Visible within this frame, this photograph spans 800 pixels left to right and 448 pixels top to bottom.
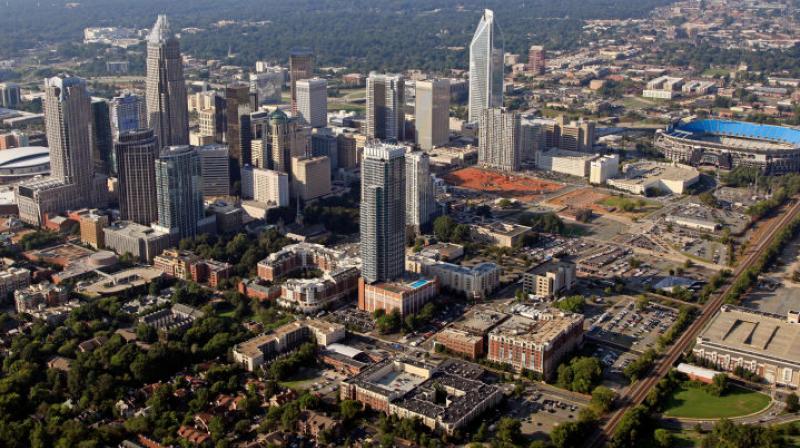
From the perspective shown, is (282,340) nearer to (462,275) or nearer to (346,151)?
(462,275)

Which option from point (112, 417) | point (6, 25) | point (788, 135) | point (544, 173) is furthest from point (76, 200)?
point (6, 25)

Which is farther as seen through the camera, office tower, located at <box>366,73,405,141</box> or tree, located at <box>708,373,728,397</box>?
office tower, located at <box>366,73,405,141</box>

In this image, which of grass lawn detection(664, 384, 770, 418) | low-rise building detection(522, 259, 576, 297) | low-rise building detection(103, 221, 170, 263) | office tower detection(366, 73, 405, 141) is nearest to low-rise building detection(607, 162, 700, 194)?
office tower detection(366, 73, 405, 141)

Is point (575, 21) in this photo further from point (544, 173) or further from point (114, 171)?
point (114, 171)

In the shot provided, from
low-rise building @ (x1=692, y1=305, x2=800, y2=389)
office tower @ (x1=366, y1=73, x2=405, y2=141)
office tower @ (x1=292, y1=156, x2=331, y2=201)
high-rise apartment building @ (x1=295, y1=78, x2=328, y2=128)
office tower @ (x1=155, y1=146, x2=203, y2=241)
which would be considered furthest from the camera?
high-rise apartment building @ (x1=295, y1=78, x2=328, y2=128)

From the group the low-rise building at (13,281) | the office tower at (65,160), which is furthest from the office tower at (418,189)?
the low-rise building at (13,281)

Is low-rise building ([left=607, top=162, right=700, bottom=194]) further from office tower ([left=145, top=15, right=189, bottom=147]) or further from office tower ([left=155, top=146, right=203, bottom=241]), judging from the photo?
office tower ([left=145, top=15, right=189, bottom=147])

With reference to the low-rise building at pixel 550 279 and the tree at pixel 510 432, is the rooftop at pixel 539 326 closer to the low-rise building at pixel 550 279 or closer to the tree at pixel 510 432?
the low-rise building at pixel 550 279
